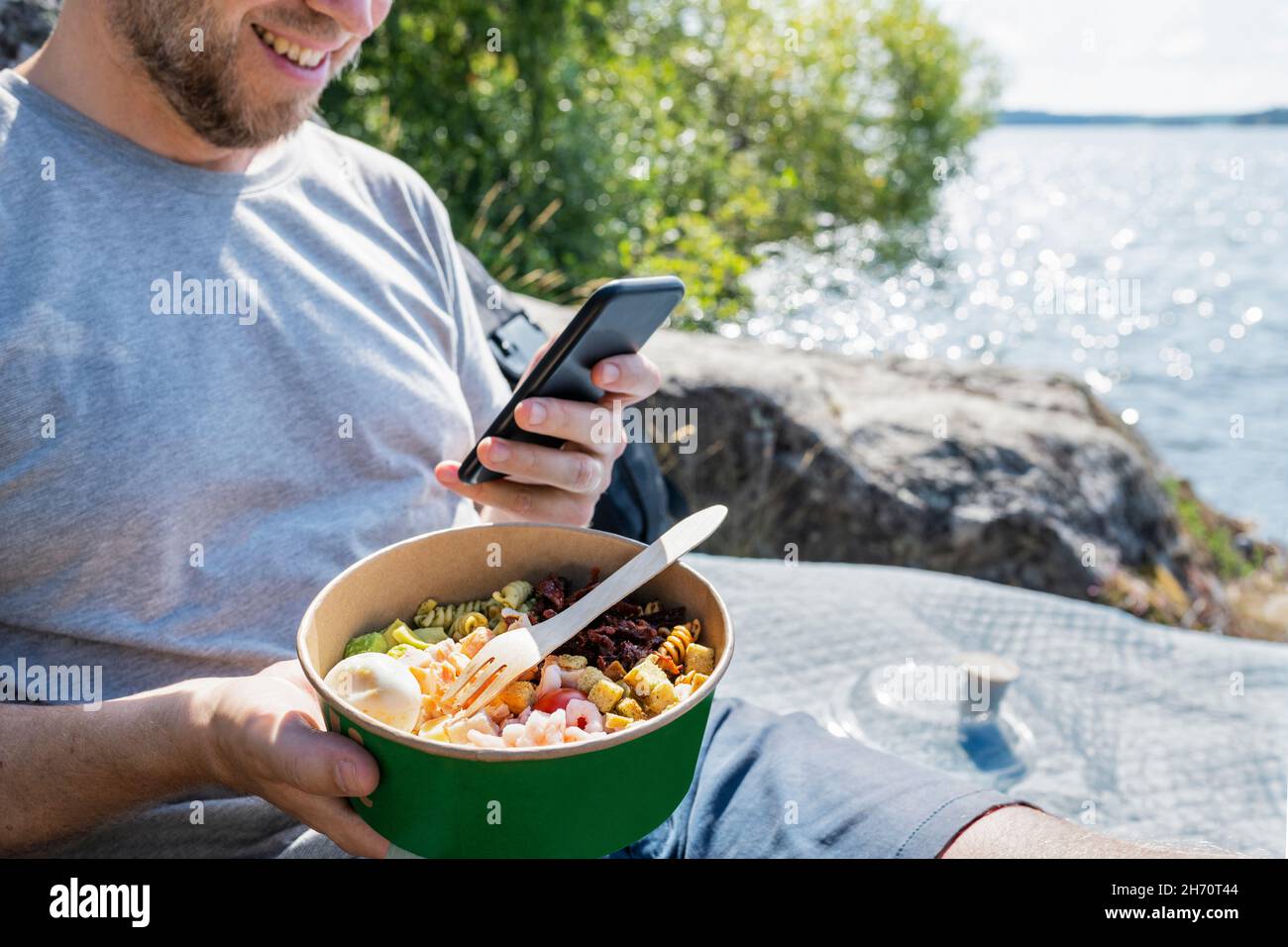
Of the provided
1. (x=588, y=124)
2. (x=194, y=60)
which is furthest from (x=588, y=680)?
(x=588, y=124)

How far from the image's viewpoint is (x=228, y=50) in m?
1.50

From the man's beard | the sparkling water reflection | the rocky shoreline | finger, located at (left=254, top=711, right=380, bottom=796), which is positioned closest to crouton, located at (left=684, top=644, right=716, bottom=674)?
finger, located at (left=254, top=711, right=380, bottom=796)

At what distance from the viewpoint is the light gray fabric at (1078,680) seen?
2.02 metres

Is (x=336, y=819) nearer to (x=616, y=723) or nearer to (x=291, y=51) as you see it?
(x=616, y=723)

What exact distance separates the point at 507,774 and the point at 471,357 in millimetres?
1002

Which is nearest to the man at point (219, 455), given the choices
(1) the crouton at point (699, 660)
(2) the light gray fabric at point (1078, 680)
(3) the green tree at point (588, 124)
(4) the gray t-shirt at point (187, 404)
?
(4) the gray t-shirt at point (187, 404)

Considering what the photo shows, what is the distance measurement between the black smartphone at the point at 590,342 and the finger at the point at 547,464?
0.02 m

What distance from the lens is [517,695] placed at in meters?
1.03

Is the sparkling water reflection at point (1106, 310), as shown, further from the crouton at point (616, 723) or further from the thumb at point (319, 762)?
A: the thumb at point (319, 762)

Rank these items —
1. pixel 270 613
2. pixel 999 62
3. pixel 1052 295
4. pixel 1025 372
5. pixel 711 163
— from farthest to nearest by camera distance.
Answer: pixel 999 62, pixel 1052 295, pixel 711 163, pixel 1025 372, pixel 270 613

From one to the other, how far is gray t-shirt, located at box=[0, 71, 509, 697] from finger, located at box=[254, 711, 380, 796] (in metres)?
0.36
